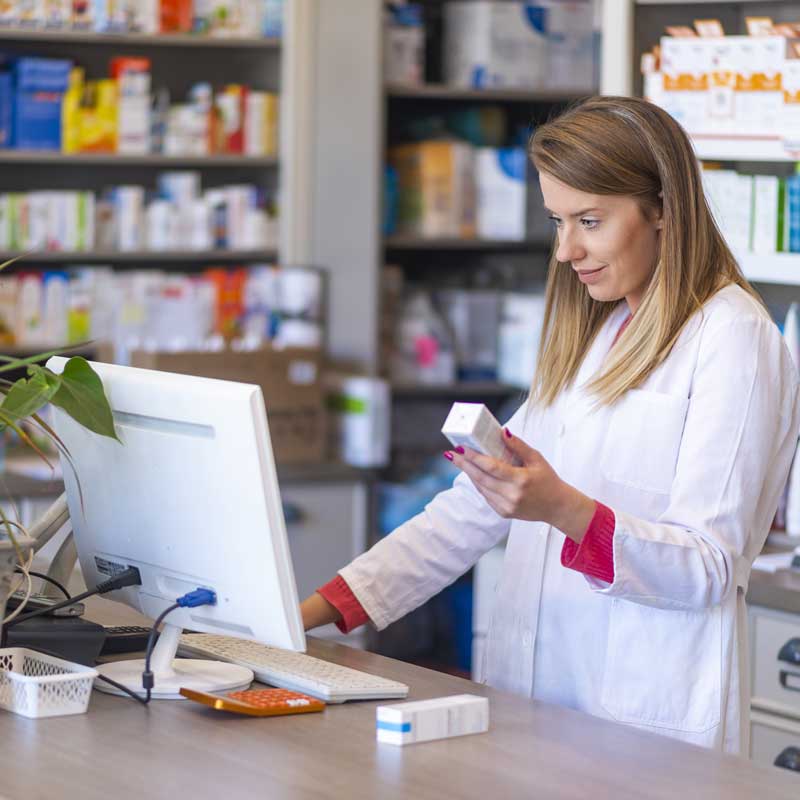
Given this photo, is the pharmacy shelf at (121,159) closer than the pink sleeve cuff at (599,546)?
No

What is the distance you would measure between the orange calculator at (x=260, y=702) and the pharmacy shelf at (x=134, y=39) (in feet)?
10.4

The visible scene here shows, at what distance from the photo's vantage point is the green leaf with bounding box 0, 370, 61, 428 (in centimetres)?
175

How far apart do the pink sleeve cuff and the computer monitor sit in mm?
360

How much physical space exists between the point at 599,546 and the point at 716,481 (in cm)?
18

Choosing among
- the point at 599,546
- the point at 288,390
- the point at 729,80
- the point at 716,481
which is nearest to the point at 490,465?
the point at 599,546

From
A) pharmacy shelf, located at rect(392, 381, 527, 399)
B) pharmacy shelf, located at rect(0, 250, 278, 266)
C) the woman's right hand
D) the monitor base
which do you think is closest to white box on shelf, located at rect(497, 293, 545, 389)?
pharmacy shelf, located at rect(392, 381, 527, 399)

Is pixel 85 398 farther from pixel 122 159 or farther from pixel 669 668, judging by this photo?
pixel 122 159

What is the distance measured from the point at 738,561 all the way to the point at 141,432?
0.78 metres

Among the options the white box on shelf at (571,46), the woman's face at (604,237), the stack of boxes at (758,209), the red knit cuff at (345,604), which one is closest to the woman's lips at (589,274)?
the woman's face at (604,237)

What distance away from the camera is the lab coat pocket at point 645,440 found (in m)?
1.99

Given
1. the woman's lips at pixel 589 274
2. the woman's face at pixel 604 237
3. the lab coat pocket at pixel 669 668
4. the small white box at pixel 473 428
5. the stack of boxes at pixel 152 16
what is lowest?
the lab coat pocket at pixel 669 668

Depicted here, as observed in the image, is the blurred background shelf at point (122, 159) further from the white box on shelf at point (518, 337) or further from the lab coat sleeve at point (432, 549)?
the lab coat sleeve at point (432, 549)

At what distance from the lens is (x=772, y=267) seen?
3.09 meters

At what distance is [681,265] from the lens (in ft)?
6.51
